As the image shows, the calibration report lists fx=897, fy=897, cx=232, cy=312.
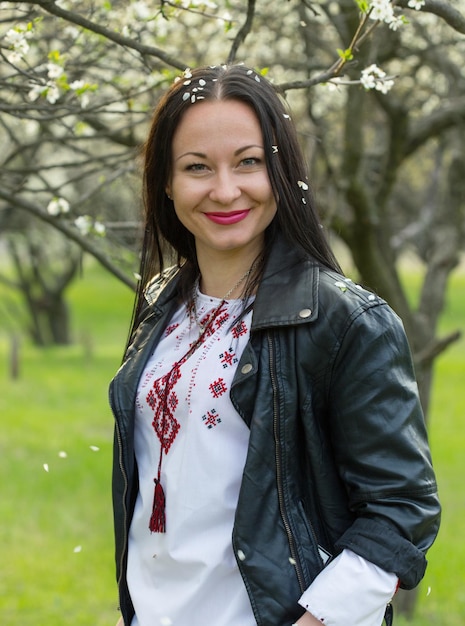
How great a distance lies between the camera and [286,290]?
1.99 meters

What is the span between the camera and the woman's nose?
2.04m

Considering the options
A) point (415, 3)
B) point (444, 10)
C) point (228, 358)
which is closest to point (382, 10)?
point (415, 3)

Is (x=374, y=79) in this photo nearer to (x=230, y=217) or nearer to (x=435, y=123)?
(x=230, y=217)

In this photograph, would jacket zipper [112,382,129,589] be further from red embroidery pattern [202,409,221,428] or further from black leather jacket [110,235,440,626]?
black leather jacket [110,235,440,626]

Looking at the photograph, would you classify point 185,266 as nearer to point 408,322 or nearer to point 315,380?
point 315,380

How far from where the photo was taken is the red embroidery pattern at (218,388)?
1999mm

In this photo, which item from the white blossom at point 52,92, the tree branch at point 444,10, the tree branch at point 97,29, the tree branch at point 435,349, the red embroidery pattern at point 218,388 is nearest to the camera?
the red embroidery pattern at point 218,388

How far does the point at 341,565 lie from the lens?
1.82 meters

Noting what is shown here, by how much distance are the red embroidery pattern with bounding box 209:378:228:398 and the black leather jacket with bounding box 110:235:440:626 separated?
0.24 feet

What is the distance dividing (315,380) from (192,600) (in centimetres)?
57

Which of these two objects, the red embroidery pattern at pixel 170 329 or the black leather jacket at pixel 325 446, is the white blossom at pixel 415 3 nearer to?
the black leather jacket at pixel 325 446

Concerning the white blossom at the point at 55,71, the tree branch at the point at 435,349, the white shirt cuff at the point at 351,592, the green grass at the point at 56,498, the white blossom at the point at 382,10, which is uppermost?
the white blossom at the point at 382,10

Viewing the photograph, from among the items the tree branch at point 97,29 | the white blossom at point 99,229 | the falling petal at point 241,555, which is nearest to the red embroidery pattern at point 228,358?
the falling petal at point 241,555

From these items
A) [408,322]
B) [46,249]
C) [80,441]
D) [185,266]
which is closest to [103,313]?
[46,249]
